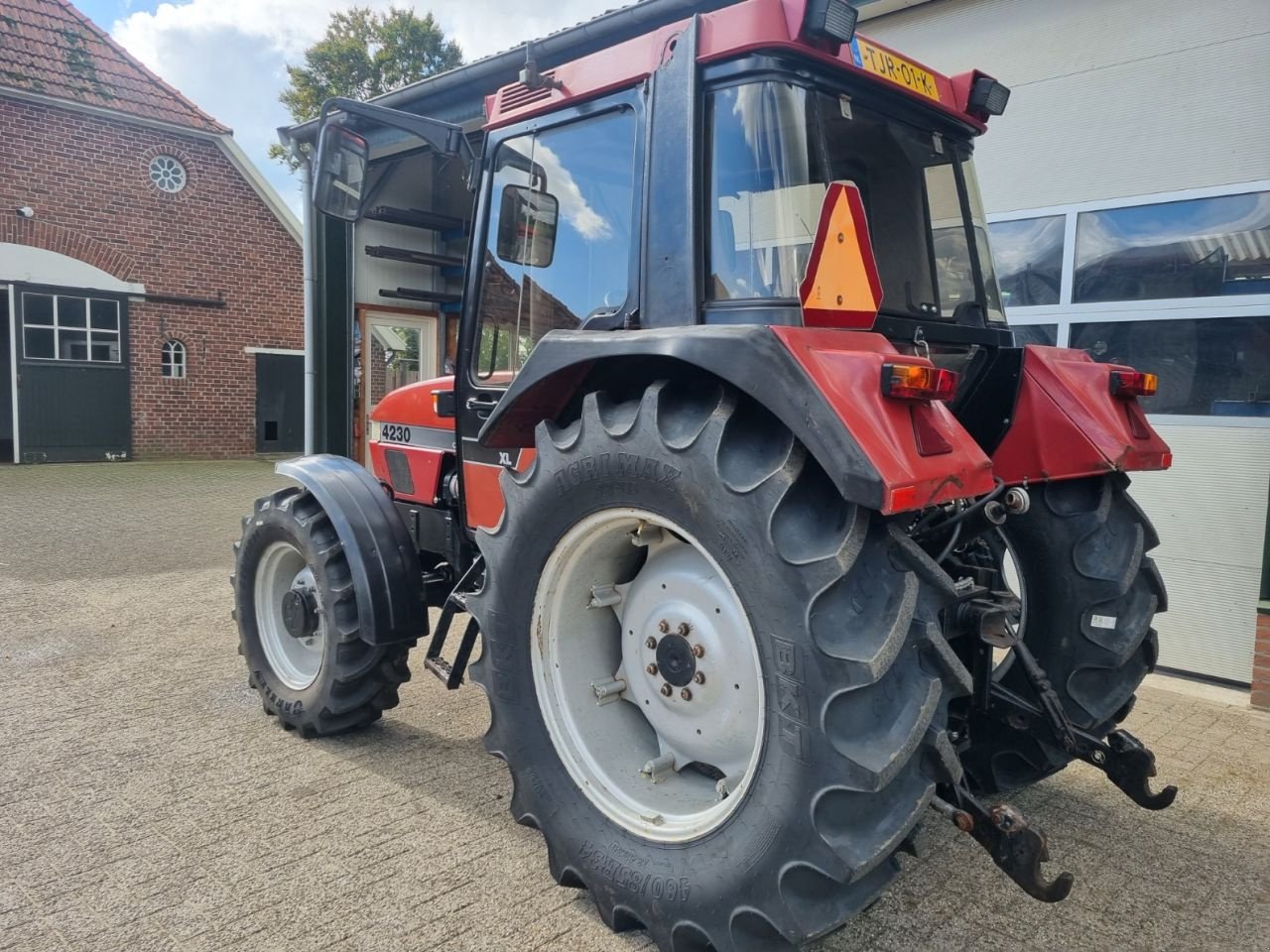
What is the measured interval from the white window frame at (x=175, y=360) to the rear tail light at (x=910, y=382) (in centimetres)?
1522

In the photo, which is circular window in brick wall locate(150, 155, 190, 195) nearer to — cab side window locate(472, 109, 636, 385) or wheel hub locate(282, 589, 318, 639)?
wheel hub locate(282, 589, 318, 639)

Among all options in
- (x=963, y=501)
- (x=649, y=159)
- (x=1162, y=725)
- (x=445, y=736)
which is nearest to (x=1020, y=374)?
(x=963, y=501)

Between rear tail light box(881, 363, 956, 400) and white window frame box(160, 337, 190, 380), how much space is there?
1522cm

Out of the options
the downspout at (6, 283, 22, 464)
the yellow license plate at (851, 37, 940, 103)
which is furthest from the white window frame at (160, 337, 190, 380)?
the yellow license plate at (851, 37, 940, 103)

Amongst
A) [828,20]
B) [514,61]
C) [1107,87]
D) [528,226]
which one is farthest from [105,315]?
[828,20]

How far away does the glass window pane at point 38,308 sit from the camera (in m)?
13.5

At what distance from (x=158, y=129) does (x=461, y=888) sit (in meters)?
15.3

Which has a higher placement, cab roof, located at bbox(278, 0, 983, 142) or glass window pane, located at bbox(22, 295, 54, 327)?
cab roof, located at bbox(278, 0, 983, 142)

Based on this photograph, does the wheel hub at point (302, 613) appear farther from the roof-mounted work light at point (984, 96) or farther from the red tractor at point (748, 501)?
the roof-mounted work light at point (984, 96)

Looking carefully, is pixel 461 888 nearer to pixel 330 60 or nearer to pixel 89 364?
pixel 89 364

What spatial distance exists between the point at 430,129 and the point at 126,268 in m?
13.3

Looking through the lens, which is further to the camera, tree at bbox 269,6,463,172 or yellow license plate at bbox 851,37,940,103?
tree at bbox 269,6,463,172

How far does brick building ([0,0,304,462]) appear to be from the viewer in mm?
13438

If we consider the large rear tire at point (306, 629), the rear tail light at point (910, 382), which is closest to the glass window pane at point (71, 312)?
the large rear tire at point (306, 629)
